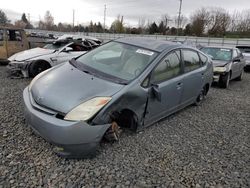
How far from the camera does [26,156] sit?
2.91 m

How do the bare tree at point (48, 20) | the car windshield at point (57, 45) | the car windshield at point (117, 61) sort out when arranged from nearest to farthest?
the car windshield at point (117, 61) < the car windshield at point (57, 45) < the bare tree at point (48, 20)

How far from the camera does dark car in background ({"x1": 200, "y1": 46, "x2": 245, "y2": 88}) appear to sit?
799 cm

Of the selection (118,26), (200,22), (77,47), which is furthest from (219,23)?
(77,47)

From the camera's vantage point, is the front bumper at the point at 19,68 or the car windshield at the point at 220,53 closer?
the front bumper at the point at 19,68

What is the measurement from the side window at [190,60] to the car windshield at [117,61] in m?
0.97

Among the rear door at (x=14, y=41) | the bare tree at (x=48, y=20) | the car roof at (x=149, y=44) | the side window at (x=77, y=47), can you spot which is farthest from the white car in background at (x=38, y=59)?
the bare tree at (x=48, y=20)

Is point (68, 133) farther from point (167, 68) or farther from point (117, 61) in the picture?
point (167, 68)

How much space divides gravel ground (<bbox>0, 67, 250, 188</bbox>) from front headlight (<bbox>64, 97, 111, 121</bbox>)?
58 cm

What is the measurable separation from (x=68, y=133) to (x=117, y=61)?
1671 millimetres

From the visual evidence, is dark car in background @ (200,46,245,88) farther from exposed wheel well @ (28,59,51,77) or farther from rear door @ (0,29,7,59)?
rear door @ (0,29,7,59)

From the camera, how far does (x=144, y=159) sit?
3082mm

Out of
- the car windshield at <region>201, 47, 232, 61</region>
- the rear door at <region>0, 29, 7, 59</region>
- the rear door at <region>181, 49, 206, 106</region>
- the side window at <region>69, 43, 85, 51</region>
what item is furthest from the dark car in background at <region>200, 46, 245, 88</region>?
the rear door at <region>0, 29, 7, 59</region>

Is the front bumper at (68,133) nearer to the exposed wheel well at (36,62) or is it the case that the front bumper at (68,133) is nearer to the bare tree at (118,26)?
the exposed wheel well at (36,62)

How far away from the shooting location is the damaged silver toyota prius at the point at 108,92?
2.79 m
